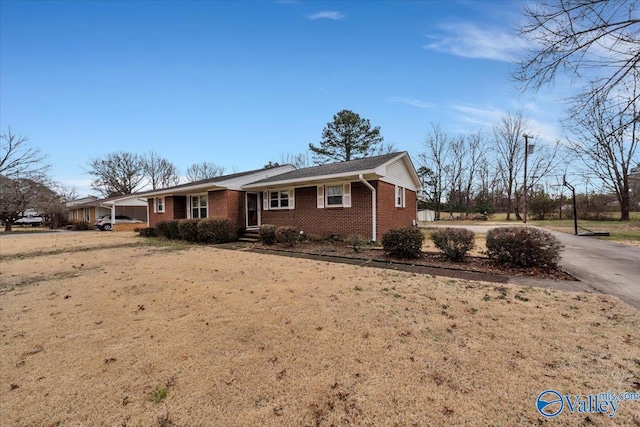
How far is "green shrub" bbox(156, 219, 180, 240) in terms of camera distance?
15.8 meters

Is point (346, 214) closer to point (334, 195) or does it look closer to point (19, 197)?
point (334, 195)

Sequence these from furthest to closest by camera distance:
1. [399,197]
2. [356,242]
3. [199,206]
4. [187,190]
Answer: [199,206] → [187,190] → [399,197] → [356,242]

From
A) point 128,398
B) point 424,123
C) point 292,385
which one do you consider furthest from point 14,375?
point 424,123

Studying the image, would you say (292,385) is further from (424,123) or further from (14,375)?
(424,123)

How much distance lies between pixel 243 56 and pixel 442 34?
8.88 m

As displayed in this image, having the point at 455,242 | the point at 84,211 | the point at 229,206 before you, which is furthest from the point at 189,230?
the point at 84,211

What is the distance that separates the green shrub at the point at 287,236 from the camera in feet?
38.3

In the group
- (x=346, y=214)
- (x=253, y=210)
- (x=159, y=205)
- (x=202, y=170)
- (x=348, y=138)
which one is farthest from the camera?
(x=202, y=170)

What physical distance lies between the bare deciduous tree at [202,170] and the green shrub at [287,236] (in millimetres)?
41970

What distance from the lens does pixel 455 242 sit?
307 inches

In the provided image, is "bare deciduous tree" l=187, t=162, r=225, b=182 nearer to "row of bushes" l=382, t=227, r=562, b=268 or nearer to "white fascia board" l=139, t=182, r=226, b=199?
"white fascia board" l=139, t=182, r=226, b=199

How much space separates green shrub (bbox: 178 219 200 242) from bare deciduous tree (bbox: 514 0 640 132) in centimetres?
1416

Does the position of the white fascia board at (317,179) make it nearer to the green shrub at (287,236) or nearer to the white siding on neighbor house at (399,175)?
the white siding on neighbor house at (399,175)

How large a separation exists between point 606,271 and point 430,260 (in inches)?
161
